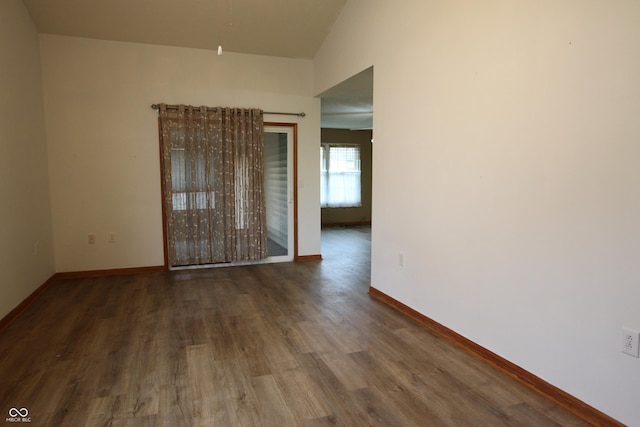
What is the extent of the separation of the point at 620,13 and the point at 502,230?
49.6 inches

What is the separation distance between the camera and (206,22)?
4.52m

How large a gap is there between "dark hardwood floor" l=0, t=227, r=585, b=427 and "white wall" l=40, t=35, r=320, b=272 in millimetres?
930

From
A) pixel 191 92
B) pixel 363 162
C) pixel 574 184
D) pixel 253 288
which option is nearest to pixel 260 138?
pixel 191 92

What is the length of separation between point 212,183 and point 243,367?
10.1ft

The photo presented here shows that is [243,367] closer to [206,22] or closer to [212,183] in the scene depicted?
[212,183]

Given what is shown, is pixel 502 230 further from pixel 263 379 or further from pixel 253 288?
pixel 253 288

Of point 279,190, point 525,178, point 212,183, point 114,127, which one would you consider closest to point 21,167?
point 114,127

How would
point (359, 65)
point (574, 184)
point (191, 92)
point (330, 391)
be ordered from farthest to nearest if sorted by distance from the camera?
point (191, 92)
point (359, 65)
point (330, 391)
point (574, 184)

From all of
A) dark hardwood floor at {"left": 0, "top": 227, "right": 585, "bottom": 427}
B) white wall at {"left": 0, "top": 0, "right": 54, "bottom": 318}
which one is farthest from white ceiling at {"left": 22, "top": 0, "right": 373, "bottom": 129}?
dark hardwood floor at {"left": 0, "top": 227, "right": 585, "bottom": 427}

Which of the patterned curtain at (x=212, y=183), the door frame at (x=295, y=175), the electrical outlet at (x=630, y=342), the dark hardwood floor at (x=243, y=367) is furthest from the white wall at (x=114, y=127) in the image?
the electrical outlet at (x=630, y=342)

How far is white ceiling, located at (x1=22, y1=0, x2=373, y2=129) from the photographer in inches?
164

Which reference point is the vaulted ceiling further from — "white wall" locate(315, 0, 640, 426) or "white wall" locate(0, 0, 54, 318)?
"white wall" locate(315, 0, 640, 426)

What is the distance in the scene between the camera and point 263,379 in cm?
240

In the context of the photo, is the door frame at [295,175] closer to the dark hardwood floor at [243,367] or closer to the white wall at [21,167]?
the dark hardwood floor at [243,367]
